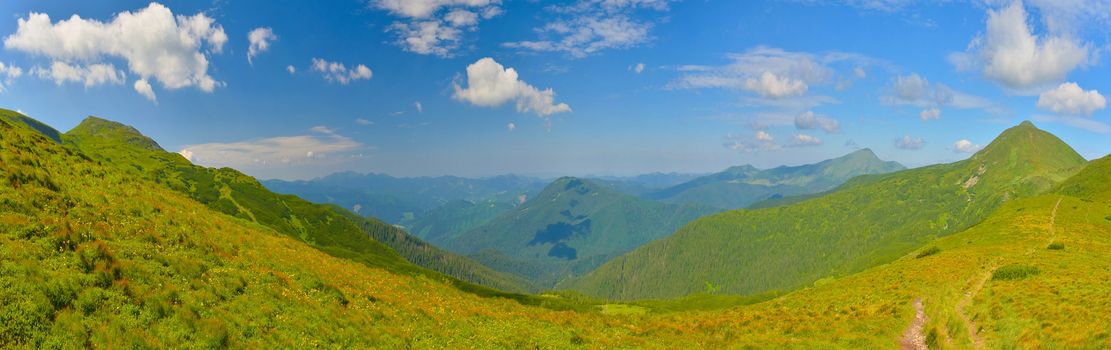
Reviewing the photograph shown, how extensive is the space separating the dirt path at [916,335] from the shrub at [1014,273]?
13570 millimetres

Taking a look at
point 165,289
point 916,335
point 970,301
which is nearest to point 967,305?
point 970,301

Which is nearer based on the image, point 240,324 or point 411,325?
point 240,324

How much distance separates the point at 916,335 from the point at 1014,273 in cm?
2419

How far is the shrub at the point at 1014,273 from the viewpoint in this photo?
144ft

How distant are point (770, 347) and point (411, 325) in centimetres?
2376

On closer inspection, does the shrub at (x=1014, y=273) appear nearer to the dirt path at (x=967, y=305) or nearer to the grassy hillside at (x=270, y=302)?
the grassy hillside at (x=270, y=302)

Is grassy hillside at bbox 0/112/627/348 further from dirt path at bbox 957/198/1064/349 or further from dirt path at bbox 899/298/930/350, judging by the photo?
dirt path at bbox 957/198/1064/349

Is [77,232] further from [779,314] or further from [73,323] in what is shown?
[779,314]

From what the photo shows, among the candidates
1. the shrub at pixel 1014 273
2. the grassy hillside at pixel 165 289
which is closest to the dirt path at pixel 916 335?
the shrub at pixel 1014 273

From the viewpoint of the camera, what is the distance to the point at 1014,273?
4475 cm

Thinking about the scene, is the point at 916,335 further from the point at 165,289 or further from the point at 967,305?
the point at 165,289

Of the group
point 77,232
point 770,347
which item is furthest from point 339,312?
point 770,347

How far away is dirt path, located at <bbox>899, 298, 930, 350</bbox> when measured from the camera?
2958 cm

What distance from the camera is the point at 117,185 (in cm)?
3828
